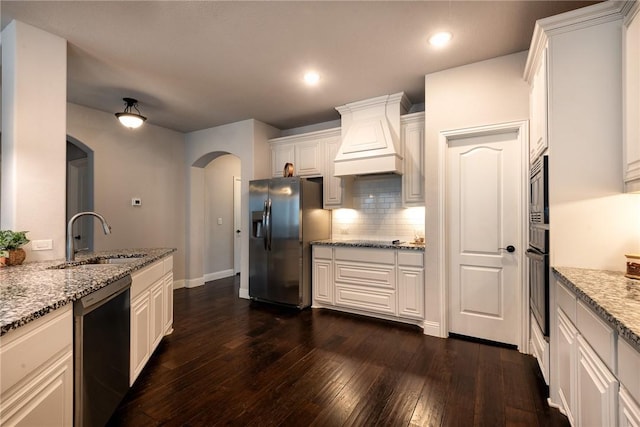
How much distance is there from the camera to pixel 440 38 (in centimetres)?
248

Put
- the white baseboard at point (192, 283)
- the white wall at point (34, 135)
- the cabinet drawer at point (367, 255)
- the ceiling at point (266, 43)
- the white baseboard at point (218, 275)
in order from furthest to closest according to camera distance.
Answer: the white baseboard at point (218, 275)
the white baseboard at point (192, 283)
the cabinet drawer at point (367, 255)
the white wall at point (34, 135)
the ceiling at point (266, 43)

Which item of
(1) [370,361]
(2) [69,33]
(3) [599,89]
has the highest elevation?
(2) [69,33]

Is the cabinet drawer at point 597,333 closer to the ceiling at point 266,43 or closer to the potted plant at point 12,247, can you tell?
the ceiling at point 266,43

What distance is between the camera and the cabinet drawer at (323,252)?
12.8 feet

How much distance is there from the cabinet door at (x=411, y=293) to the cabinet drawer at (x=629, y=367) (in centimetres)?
219

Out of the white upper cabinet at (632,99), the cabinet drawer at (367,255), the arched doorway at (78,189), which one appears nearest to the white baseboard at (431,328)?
the cabinet drawer at (367,255)

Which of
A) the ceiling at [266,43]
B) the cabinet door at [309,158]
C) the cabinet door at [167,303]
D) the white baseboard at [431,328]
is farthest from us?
the cabinet door at [309,158]

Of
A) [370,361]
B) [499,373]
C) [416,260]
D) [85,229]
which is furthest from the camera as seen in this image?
[85,229]

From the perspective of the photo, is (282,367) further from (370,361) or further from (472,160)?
(472,160)

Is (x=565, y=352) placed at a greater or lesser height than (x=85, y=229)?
lesser

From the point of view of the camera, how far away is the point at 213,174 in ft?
19.3

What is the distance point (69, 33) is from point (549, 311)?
419cm

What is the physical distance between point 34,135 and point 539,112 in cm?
392

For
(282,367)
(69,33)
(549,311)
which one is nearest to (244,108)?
(69,33)
